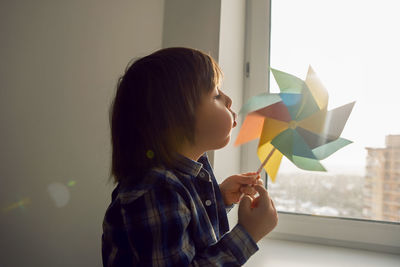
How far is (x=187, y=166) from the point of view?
0.66 metres

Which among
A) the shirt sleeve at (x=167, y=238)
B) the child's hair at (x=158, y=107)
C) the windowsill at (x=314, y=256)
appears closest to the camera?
the shirt sleeve at (x=167, y=238)

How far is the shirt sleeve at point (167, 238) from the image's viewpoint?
53 cm

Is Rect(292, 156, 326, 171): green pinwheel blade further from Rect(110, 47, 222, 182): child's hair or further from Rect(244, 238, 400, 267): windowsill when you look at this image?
Rect(244, 238, 400, 267): windowsill

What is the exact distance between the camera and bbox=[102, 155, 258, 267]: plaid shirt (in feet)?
1.77

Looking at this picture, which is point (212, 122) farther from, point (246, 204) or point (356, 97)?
point (356, 97)

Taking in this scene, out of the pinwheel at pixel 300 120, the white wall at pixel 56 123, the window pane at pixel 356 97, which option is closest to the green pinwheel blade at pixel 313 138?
the pinwheel at pixel 300 120

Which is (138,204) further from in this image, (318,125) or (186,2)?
(186,2)

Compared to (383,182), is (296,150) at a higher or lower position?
higher

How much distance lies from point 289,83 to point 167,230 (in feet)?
1.32

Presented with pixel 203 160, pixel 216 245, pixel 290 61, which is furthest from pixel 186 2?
pixel 216 245

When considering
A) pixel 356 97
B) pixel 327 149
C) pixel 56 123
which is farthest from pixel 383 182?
pixel 56 123

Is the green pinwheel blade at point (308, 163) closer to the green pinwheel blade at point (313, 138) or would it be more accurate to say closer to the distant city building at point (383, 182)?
the green pinwheel blade at point (313, 138)

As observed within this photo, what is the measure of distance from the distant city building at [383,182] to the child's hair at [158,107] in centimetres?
63

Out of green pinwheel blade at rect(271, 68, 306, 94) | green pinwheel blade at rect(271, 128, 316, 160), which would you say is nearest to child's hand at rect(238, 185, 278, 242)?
green pinwheel blade at rect(271, 128, 316, 160)
